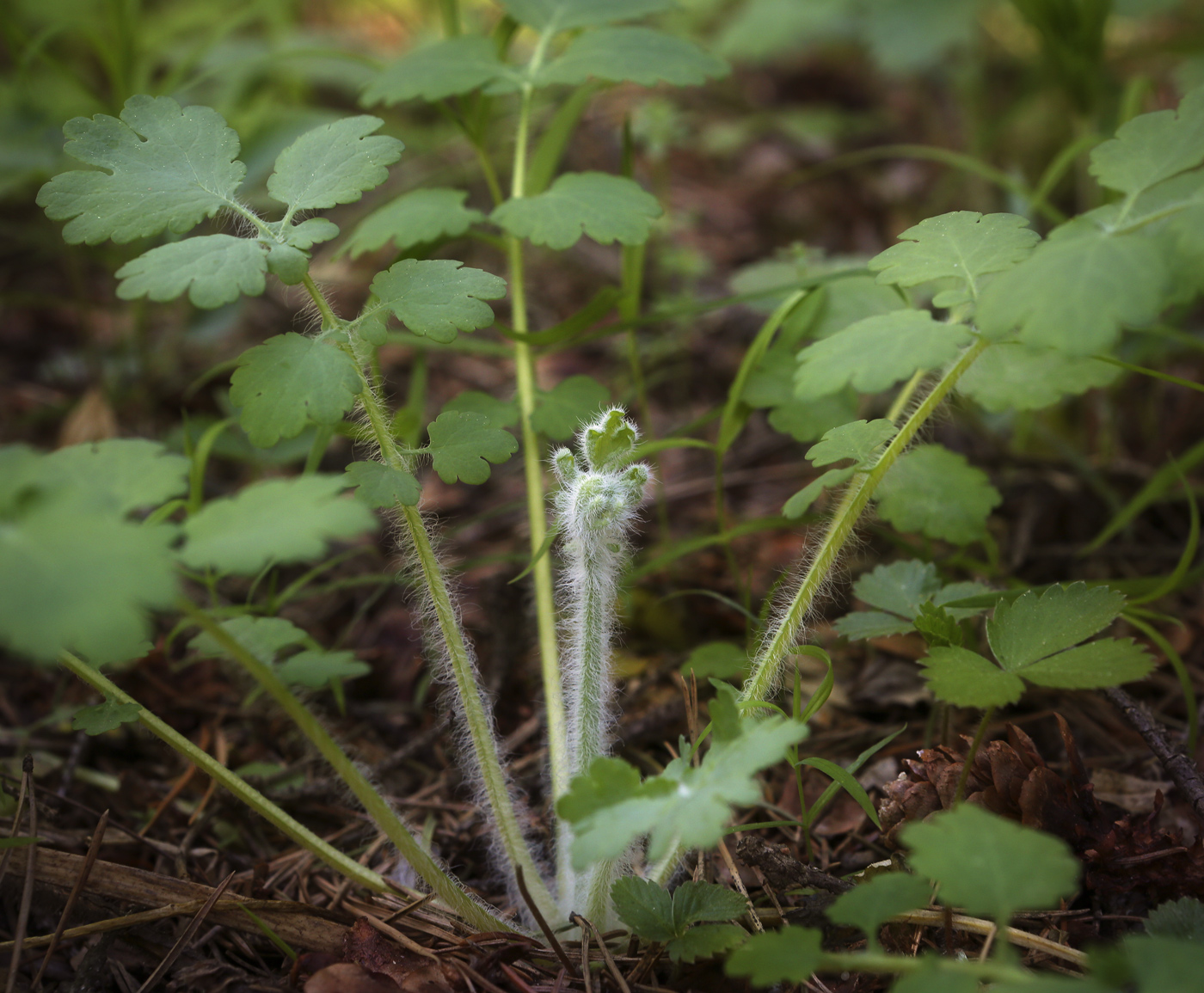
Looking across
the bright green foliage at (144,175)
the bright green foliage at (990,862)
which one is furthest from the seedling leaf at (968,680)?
the bright green foliage at (144,175)

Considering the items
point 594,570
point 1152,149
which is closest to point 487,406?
point 594,570

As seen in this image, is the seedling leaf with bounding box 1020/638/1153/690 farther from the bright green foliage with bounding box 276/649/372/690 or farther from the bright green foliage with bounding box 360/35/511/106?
the bright green foliage with bounding box 360/35/511/106

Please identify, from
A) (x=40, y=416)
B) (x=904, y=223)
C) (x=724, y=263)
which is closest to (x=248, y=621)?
(x=40, y=416)

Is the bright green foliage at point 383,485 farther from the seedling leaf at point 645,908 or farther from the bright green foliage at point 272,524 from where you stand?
the seedling leaf at point 645,908

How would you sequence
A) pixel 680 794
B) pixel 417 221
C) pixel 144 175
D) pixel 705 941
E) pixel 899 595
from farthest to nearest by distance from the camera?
pixel 417 221 → pixel 899 595 → pixel 144 175 → pixel 705 941 → pixel 680 794

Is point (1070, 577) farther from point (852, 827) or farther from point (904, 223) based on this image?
point (904, 223)

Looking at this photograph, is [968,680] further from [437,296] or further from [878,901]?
[437,296]
